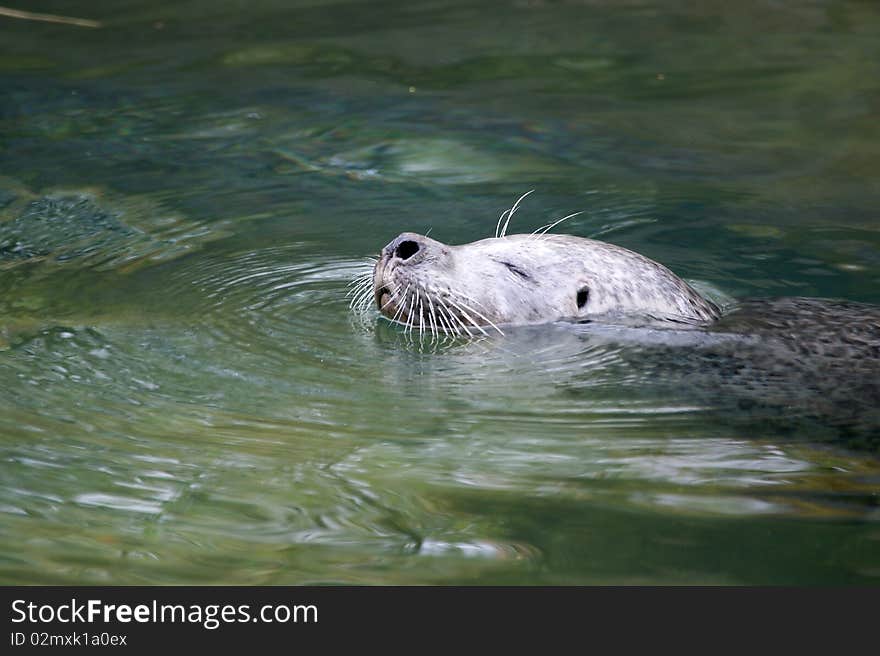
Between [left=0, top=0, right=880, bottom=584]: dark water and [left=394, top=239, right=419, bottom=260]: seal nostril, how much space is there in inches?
15.0

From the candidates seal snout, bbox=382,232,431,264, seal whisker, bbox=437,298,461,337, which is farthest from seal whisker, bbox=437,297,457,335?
seal snout, bbox=382,232,431,264

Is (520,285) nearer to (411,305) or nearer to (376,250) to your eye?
(411,305)

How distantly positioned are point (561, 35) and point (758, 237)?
13.8ft

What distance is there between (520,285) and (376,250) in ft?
4.36

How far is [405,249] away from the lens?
559 centimetres

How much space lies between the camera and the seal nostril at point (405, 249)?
5574 millimetres

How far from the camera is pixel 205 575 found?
3500mm

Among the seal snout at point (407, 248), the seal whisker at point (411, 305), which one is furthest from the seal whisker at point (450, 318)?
the seal snout at point (407, 248)

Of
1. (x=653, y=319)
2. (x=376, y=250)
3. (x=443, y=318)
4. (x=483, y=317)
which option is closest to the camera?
(x=483, y=317)

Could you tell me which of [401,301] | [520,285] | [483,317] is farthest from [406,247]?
[520,285]

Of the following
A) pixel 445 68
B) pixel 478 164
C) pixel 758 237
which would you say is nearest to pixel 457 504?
pixel 758 237

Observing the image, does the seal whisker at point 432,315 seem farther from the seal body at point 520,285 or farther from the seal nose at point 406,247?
the seal nose at point 406,247

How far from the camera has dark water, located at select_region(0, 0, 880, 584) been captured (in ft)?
12.4

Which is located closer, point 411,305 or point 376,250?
point 411,305
